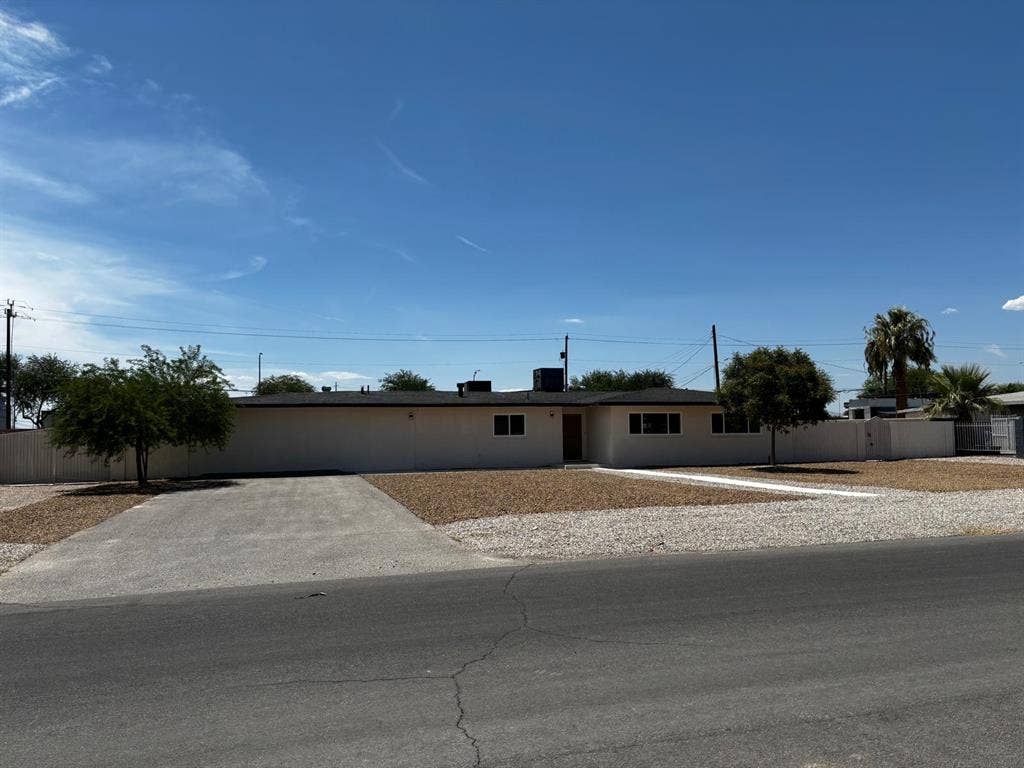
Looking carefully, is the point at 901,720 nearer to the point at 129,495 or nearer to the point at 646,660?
the point at 646,660

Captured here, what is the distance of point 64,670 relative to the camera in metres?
5.69

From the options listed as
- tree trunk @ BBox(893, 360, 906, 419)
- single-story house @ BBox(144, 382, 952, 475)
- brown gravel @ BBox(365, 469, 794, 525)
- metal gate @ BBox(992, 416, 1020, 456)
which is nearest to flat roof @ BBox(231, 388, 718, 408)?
single-story house @ BBox(144, 382, 952, 475)

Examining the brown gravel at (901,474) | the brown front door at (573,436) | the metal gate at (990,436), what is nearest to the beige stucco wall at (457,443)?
the brown front door at (573,436)

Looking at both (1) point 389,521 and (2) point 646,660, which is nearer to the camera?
(2) point 646,660

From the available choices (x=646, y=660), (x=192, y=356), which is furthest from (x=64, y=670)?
(x=192, y=356)

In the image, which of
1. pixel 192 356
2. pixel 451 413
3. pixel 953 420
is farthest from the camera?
pixel 953 420

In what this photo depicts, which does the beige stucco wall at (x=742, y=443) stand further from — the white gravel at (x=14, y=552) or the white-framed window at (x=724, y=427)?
the white gravel at (x=14, y=552)

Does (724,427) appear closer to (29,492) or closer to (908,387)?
(29,492)

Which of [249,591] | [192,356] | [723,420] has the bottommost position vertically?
[249,591]

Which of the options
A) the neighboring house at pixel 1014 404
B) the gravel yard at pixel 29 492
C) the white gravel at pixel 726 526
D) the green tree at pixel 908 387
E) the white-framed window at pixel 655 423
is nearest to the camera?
the white gravel at pixel 726 526

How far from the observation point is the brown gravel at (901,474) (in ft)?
69.9

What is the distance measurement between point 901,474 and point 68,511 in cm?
2343

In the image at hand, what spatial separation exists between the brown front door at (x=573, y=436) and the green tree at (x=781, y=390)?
8.09 m

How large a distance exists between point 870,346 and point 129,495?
37.2 meters
